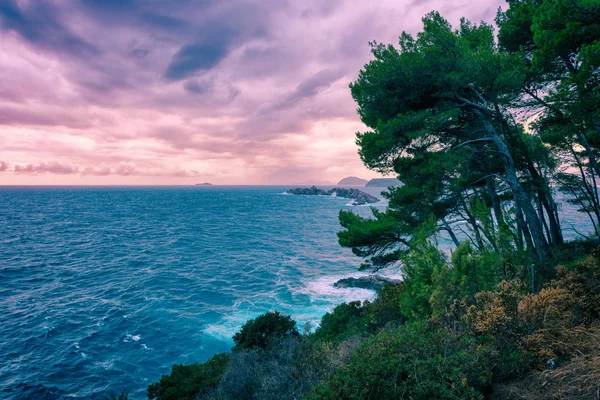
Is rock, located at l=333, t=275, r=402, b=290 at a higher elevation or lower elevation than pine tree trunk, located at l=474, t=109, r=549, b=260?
lower

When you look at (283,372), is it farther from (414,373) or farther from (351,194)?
(351,194)

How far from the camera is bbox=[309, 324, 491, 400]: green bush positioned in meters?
4.42

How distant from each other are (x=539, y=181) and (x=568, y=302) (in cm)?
983

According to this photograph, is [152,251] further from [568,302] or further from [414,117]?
[568,302]

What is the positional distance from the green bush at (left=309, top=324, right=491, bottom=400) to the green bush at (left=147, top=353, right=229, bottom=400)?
8244 millimetres

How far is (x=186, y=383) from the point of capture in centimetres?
1160

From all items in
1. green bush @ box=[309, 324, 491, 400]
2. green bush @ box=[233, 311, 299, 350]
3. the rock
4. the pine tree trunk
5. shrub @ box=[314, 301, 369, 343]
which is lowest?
the rock

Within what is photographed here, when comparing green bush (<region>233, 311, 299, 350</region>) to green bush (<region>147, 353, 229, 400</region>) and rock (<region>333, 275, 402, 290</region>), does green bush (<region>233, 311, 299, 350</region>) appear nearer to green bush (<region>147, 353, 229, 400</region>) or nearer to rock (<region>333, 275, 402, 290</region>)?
green bush (<region>147, 353, 229, 400</region>)

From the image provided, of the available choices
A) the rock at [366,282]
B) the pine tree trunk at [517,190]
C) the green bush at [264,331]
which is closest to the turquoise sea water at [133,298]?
the rock at [366,282]

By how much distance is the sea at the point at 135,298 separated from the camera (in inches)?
617

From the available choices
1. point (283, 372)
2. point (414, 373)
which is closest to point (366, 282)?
point (283, 372)

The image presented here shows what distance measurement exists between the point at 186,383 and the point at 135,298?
53.2ft

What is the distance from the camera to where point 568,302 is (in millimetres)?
5715

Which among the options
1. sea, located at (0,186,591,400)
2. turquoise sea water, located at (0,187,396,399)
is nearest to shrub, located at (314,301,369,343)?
sea, located at (0,186,591,400)
